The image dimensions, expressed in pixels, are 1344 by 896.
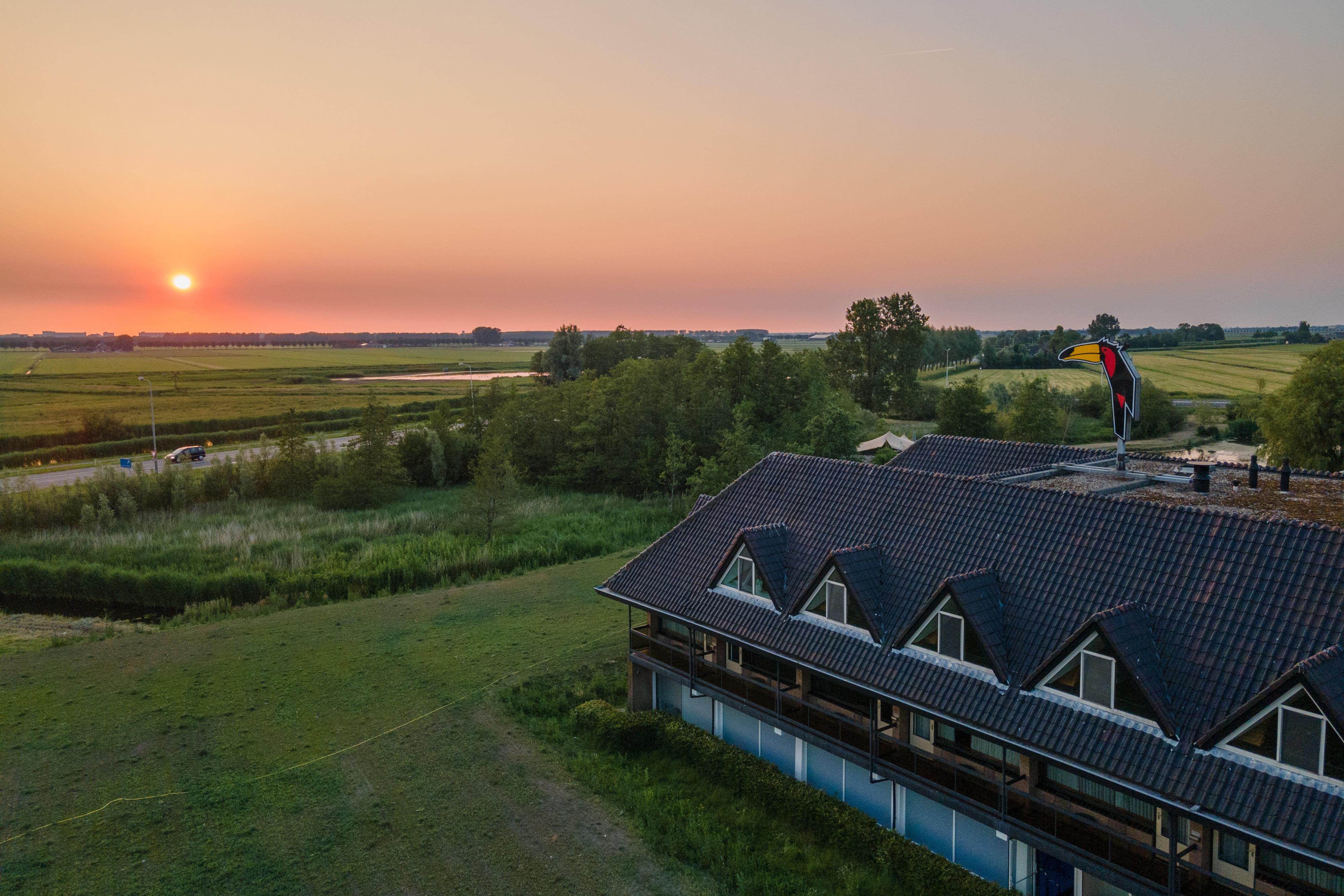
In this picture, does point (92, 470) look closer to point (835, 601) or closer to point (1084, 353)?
point (835, 601)

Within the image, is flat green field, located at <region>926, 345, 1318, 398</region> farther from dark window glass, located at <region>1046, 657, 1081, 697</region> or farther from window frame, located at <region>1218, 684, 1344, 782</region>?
window frame, located at <region>1218, 684, 1344, 782</region>

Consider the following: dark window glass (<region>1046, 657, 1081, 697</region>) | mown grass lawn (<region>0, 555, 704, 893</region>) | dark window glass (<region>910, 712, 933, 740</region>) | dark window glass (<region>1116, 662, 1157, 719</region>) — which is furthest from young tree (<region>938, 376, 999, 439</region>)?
dark window glass (<region>1116, 662, 1157, 719</region>)

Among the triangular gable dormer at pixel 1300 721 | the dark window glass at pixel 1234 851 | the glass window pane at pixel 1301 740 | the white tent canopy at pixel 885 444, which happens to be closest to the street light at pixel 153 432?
the white tent canopy at pixel 885 444

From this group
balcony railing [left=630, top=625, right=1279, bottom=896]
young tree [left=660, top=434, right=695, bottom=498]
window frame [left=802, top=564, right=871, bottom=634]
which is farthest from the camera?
young tree [left=660, top=434, right=695, bottom=498]

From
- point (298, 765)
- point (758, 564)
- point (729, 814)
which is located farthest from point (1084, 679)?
point (298, 765)

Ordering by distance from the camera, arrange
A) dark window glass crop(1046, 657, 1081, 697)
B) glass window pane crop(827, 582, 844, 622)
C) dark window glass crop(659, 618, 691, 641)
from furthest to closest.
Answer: dark window glass crop(659, 618, 691, 641), glass window pane crop(827, 582, 844, 622), dark window glass crop(1046, 657, 1081, 697)

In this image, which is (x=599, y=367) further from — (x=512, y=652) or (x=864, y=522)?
(x=864, y=522)
